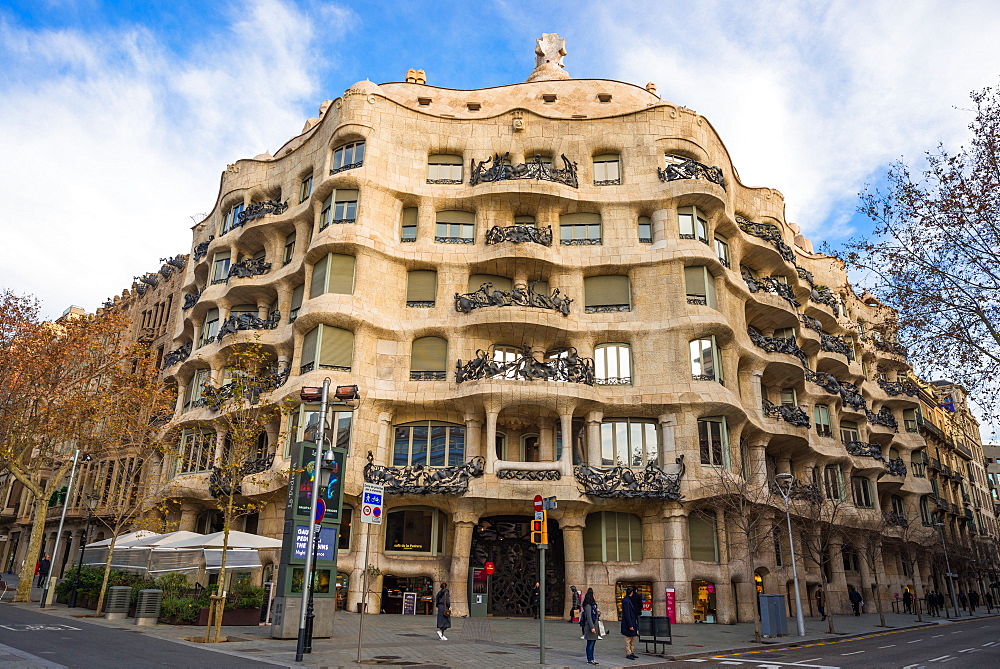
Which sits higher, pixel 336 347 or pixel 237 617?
pixel 336 347

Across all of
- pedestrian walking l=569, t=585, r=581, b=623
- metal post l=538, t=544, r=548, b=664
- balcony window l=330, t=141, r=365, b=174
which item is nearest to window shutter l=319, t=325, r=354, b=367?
balcony window l=330, t=141, r=365, b=174

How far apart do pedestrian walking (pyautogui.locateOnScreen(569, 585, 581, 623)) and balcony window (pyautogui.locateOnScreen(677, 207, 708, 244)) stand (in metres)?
17.2

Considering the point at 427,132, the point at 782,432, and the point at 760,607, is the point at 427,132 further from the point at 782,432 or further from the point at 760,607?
the point at 760,607

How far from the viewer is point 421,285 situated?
34094 mm

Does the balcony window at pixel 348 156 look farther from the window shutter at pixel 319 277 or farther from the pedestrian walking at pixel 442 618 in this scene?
the pedestrian walking at pixel 442 618

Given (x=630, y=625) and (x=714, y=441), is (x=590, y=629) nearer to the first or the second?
(x=630, y=625)

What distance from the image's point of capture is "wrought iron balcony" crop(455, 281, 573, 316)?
105 feet

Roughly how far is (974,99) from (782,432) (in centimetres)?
2239

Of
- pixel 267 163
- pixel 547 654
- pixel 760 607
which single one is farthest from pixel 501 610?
pixel 267 163

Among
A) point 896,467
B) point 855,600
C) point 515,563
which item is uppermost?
point 896,467

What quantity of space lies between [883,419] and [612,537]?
31.8 meters

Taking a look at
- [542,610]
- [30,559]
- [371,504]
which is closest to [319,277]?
[30,559]

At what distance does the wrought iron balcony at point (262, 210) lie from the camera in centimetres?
3806

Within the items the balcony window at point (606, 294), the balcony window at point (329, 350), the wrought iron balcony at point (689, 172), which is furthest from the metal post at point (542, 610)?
the wrought iron balcony at point (689, 172)
